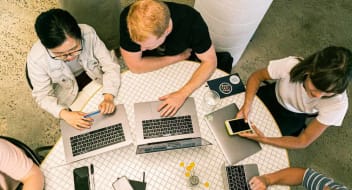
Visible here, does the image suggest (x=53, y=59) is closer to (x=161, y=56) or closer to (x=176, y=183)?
(x=161, y=56)

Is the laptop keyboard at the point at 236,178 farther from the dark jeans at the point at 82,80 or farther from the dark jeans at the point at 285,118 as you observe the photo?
the dark jeans at the point at 82,80

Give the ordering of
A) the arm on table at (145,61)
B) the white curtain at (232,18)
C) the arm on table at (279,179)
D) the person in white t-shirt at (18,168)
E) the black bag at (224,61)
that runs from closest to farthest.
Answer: the person in white t-shirt at (18,168)
the arm on table at (279,179)
the arm on table at (145,61)
the white curtain at (232,18)
the black bag at (224,61)

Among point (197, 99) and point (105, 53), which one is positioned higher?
point (105, 53)

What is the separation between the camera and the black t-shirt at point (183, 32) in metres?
1.67

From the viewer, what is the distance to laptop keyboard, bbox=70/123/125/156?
1547 millimetres

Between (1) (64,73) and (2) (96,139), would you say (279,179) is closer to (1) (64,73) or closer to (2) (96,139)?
(2) (96,139)

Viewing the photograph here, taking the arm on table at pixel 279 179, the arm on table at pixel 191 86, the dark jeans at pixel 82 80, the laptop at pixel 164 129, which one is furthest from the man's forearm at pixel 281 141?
the dark jeans at pixel 82 80

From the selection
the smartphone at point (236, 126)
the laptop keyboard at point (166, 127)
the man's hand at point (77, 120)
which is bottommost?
the smartphone at point (236, 126)

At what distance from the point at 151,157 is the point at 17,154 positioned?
1.98 ft

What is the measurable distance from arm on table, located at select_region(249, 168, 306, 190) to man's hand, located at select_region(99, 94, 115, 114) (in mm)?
761

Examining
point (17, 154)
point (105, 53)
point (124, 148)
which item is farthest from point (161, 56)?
point (17, 154)

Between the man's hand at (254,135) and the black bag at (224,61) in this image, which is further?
the black bag at (224,61)

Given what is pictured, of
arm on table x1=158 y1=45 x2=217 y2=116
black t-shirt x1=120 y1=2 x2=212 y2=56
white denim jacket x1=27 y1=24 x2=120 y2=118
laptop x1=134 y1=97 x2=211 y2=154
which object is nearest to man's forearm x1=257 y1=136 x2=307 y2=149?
laptop x1=134 y1=97 x2=211 y2=154

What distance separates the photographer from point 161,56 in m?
1.87
